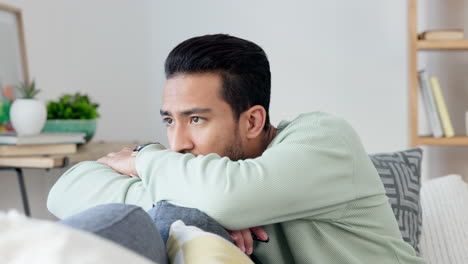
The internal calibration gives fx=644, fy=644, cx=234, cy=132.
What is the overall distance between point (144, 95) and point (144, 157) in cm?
243

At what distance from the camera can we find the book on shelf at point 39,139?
2.21m

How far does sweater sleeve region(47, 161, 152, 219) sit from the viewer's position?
1167mm

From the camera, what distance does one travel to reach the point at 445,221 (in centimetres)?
186

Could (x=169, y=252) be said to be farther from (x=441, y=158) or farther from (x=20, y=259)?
(x=441, y=158)

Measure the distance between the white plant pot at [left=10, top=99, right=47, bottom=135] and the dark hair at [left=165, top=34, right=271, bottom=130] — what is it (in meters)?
1.15

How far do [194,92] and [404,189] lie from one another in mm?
747

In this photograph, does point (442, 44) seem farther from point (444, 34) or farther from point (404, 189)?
point (404, 189)

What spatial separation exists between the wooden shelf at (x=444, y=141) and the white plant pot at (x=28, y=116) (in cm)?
175

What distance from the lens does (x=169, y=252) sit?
81 cm

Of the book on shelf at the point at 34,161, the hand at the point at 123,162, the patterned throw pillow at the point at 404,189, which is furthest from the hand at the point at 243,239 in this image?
the book on shelf at the point at 34,161

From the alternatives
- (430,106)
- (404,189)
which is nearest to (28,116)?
(404,189)

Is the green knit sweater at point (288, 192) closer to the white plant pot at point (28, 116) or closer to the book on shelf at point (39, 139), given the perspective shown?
the book on shelf at point (39, 139)

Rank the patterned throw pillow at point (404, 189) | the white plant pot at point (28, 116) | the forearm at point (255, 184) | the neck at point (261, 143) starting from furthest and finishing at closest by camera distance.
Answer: the white plant pot at point (28, 116)
the patterned throw pillow at point (404, 189)
the neck at point (261, 143)
the forearm at point (255, 184)

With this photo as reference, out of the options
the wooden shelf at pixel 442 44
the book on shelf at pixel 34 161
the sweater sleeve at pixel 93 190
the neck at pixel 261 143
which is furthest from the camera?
the wooden shelf at pixel 442 44
